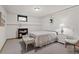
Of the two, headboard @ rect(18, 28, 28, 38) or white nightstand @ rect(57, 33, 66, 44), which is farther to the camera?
headboard @ rect(18, 28, 28, 38)

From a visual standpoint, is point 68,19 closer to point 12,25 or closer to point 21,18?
point 21,18

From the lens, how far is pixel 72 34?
3557mm

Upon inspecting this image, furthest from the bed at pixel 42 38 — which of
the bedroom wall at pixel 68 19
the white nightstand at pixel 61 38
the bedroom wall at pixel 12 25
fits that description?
the bedroom wall at pixel 12 25

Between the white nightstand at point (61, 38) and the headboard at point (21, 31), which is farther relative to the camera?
the headboard at point (21, 31)

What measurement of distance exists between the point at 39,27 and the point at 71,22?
350 centimetres

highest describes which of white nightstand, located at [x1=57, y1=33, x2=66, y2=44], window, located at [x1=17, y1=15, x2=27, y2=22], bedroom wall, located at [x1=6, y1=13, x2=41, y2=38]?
window, located at [x1=17, y1=15, x2=27, y2=22]

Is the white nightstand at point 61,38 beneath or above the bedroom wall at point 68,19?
beneath

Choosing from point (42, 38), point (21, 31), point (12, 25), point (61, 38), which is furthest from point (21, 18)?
point (61, 38)

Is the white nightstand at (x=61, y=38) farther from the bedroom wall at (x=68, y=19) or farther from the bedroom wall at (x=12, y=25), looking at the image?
the bedroom wall at (x=12, y=25)

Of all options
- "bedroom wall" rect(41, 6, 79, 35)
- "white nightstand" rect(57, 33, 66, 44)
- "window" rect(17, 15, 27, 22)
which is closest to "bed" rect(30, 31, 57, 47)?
"white nightstand" rect(57, 33, 66, 44)

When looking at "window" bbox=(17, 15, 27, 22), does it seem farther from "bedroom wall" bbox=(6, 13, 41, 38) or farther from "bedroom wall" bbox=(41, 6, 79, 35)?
"bedroom wall" bbox=(41, 6, 79, 35)
